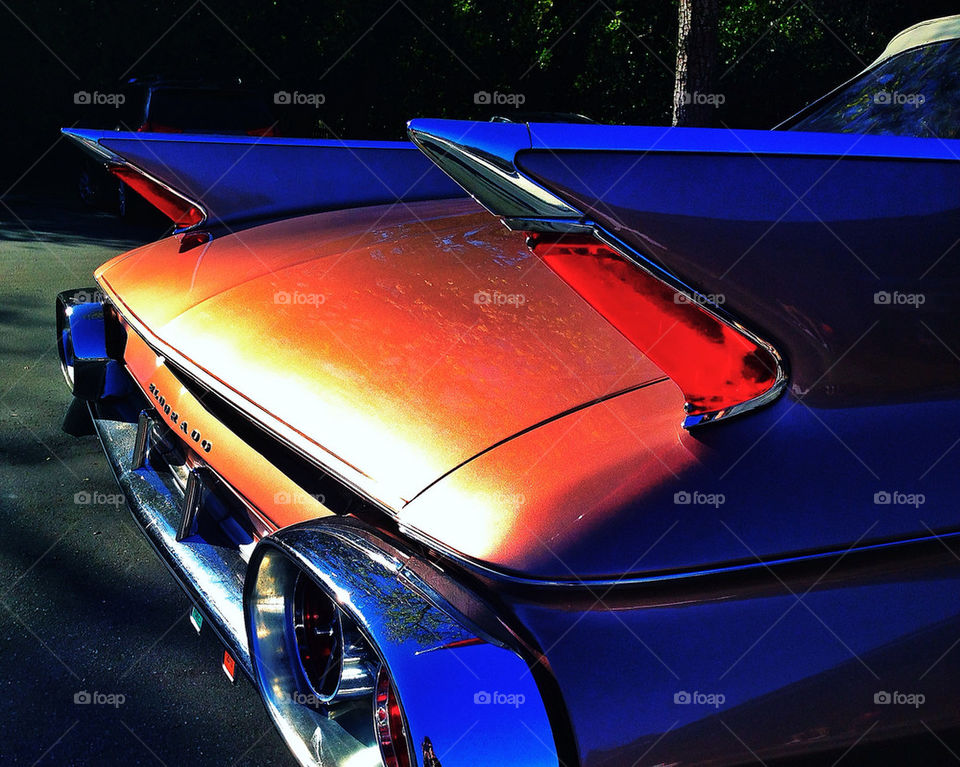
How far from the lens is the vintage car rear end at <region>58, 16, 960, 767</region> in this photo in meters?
1.03

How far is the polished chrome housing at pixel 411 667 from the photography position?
3.23 ft

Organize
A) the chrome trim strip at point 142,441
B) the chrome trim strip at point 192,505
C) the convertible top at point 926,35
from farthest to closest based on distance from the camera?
the convertible top at point 926,35 → the chrome trim strip at point 142,441 → the chrome trim strip at point 192,505

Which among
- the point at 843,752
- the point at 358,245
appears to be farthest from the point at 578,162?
the point at 358,245

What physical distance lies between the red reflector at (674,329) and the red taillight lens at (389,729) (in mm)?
549

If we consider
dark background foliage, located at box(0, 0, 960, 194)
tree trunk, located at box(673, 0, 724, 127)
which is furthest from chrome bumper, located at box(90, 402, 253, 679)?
dark background foliage, located at box(0, 0, 960, 194)

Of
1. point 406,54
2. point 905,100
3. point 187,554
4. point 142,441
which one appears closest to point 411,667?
point 187,554

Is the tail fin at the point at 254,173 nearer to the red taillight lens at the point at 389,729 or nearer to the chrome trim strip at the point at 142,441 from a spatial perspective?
the chrome trim strip at the point at 142,441

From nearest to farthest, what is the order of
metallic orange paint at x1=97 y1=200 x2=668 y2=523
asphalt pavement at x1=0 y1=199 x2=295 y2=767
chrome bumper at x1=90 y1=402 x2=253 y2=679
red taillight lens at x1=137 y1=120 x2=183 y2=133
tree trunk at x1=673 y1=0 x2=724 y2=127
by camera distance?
metallic orange paint at x1=97 y1=200 x2=668 y2=523
chrome bumper at x1=90 y1=402 x2=253 y2=679
asphalt pavement at x1=0 y1=199 x2=295 y2=767
tree trunk at x1=673 y1=0 x2=724 y2=127
red taillight lens at x1=137 y1=120 x2=183 y2=133

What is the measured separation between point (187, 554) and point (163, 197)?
3.76 feet

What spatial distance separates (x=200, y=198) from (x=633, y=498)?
1.75m

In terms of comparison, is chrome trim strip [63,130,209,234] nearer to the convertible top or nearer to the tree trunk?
the convertible top

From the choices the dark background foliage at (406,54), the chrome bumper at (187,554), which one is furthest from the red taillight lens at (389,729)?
the dark background foliage at (406,54)

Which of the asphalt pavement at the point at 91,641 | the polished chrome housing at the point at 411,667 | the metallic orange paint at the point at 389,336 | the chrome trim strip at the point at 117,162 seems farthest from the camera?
the chrome trim strip at the point at 117,162

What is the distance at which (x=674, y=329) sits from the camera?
1120mm
